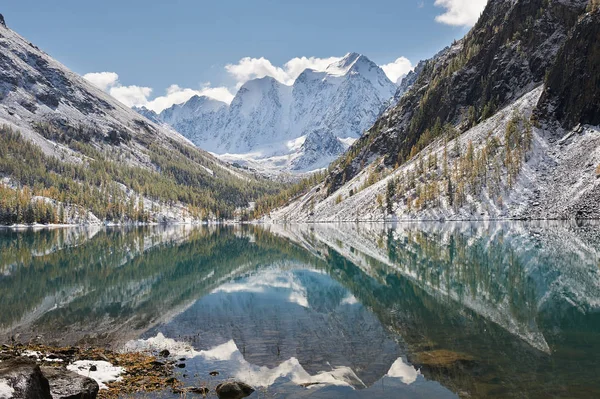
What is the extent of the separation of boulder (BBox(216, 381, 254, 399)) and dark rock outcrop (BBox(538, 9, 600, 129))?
153424 millimetres

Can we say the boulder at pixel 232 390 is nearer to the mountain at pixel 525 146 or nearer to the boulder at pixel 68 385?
the boulder at pixel 68 385

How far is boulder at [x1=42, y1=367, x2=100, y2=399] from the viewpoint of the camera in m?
13.7

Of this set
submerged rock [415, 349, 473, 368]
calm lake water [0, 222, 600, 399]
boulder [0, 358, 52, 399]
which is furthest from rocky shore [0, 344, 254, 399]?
submerged rock [415, 349, 473, 368]

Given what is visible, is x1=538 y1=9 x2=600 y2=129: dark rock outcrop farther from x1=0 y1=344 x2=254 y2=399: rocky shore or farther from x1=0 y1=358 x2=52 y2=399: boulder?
x1=0 y1=358 x2=52 y2=399: boulder

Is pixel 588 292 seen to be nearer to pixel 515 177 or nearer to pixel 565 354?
pixel 565 354

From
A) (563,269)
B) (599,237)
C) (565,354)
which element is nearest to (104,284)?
(565,354)

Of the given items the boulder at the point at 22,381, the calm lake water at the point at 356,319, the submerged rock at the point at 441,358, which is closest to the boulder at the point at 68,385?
the boulder at the point at 22,381

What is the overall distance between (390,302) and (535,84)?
7172 inches

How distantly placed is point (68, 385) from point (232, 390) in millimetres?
5812

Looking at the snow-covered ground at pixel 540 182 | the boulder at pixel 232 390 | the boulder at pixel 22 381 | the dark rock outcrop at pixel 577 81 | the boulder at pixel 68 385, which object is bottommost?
the boulder at pixel 232 390

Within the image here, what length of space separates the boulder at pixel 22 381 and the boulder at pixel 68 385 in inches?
58.3

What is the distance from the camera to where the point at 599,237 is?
66.1 m

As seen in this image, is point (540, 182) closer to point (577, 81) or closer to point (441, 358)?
point (577, 81)

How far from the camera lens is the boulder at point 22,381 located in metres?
10.8
